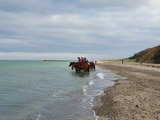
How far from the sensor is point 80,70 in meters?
70.4

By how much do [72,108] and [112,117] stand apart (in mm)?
3881

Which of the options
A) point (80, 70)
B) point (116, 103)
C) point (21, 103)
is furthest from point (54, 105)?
point (80, 70)

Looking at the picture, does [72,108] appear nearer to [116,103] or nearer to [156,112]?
[116,103]

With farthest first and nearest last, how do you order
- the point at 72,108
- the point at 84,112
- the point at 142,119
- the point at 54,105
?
the point at 54,105 < the point at 72,108 < the point at 84,112 < the point at 142,119

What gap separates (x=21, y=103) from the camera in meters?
20.2

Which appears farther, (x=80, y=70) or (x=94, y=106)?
(x=80, y=70)

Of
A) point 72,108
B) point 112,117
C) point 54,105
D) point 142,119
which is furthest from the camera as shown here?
point 54,105

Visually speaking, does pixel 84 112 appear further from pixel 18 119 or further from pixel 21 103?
pixel 21 103

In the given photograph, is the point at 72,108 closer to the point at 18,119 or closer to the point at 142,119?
the point at 18,119

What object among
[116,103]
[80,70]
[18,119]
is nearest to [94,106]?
[116,103]

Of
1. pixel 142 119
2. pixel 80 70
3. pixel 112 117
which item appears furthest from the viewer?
pixel 80 70

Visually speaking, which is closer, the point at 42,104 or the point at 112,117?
the point at 112,117

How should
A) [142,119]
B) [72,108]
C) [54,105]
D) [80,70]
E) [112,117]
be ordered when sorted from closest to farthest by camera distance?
[142,119] < [112,117] < [72,108] < [54,105] < [80,70]

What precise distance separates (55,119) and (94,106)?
13.5 ft
